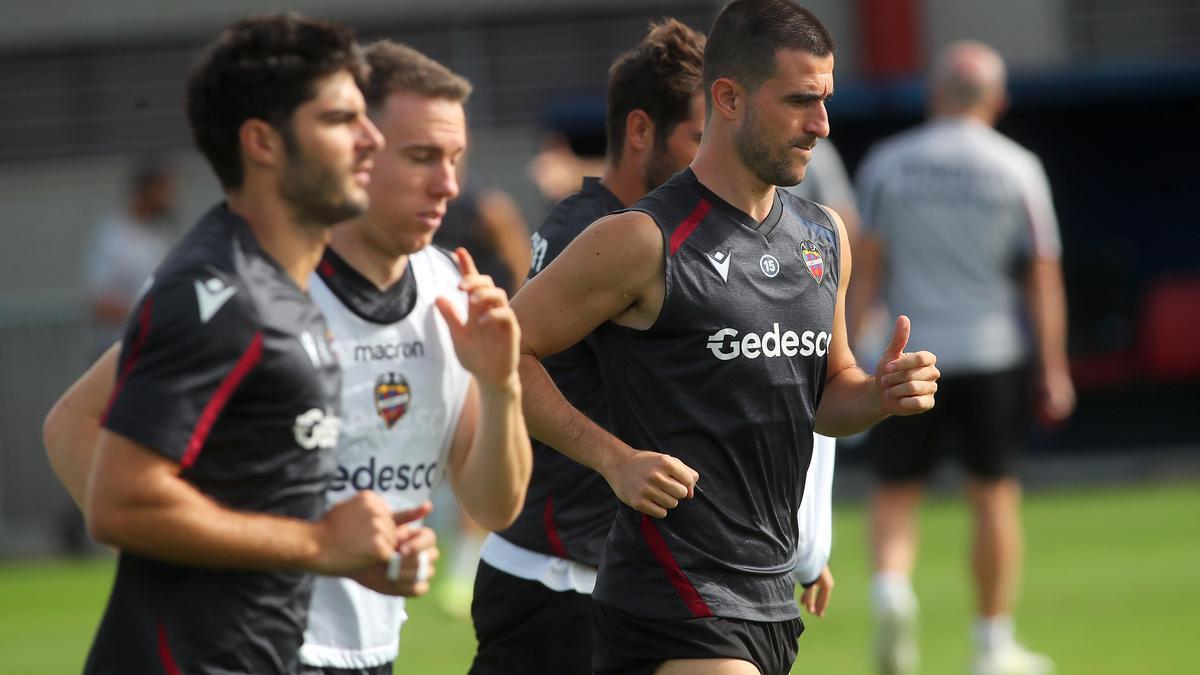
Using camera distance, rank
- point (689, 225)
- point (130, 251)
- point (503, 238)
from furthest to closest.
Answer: point (130, 251) < point (503, 238) < point (689, 225)

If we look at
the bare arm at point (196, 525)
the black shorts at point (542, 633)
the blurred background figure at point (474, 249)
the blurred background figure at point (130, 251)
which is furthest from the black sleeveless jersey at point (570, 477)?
the blurred background figure at point (130, 251)

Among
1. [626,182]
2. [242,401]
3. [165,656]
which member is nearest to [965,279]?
[626,182]

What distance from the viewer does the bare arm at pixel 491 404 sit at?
396 centimetres

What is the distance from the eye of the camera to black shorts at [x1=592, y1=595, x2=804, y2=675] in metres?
4.56

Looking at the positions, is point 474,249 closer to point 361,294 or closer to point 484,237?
point 484,237

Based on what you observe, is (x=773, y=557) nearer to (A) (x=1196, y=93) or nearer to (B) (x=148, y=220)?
(B) (x=148, y=220)

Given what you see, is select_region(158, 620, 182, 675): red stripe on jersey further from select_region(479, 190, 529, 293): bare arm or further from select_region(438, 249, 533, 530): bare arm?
select_region(479, 190, 529, 293): bare arm

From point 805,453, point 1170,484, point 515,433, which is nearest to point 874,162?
point 805,453

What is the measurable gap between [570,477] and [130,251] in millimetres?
9312

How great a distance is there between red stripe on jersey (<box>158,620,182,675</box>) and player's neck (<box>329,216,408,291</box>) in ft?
4.82

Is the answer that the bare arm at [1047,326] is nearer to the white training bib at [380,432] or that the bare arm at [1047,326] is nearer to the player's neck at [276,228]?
the white training bib at [380,432]

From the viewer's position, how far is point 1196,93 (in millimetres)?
17797

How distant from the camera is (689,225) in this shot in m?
A: 4.68

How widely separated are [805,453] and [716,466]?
291 mm
